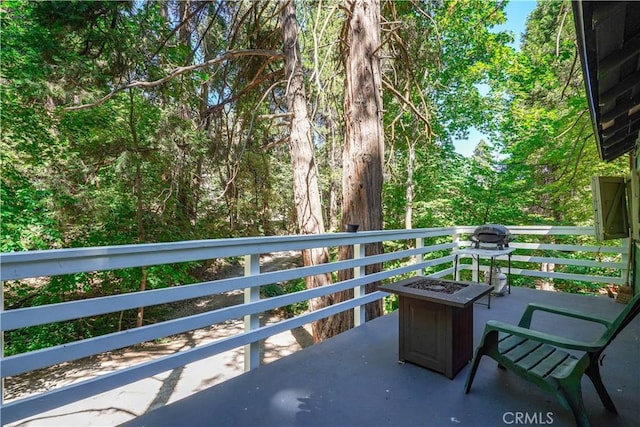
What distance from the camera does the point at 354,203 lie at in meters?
4.13

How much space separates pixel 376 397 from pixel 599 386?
49.8 inches

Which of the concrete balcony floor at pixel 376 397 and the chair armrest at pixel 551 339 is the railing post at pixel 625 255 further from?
the chair armrest at pixel 551 339

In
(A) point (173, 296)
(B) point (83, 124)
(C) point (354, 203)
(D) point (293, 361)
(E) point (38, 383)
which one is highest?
(B) point (83, 124)

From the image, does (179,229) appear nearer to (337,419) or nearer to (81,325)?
(81,325)

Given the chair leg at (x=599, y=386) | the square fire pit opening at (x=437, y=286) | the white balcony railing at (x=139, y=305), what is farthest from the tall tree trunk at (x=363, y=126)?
the chair leg at (x=599, y=386)

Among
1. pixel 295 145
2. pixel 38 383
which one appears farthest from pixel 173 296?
pixel 38 383

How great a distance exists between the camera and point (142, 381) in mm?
5277

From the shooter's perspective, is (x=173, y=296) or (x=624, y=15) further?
(x=173, y=296)

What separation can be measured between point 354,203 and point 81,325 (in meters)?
7.31

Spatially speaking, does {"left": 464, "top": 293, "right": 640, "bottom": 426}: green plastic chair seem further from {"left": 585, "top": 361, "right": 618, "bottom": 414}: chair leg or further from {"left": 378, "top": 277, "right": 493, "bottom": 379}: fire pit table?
{"left": 378, "top": 277, "right": 493, "bottom": 379}: fire pit table

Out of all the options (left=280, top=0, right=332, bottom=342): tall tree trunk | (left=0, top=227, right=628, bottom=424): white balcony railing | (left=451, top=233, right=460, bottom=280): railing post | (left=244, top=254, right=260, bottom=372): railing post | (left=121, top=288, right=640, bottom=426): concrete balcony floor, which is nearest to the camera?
(left=0, top=227, right=628, bottom=424): white balcony railing

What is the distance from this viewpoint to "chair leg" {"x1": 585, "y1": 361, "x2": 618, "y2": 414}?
1.74 meters

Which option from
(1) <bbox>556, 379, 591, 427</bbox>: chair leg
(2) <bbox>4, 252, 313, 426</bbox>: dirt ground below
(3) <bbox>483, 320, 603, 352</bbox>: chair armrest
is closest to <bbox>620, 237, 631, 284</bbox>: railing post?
(3) <bbox>483, 320, 603, 352</bbox>: chair armrest

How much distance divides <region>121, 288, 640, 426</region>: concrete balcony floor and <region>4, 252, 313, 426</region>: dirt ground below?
331 cm
